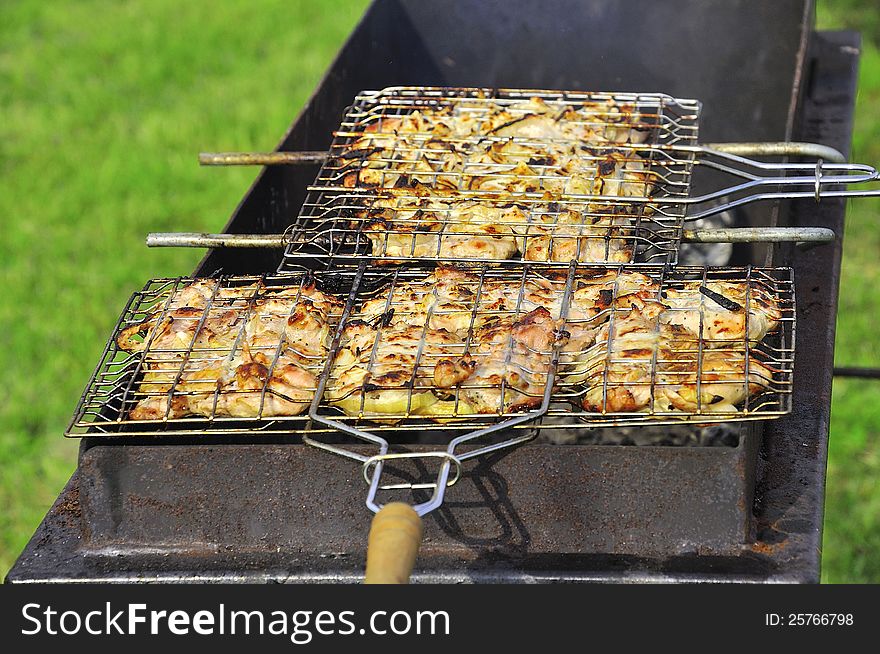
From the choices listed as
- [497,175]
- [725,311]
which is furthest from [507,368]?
[497,175]

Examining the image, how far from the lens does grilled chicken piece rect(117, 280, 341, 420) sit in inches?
107

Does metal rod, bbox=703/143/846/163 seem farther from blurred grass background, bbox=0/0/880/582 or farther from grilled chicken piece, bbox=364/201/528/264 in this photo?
blurred grass background, bbox=0/0/880/582

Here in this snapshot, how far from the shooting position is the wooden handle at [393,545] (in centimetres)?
205

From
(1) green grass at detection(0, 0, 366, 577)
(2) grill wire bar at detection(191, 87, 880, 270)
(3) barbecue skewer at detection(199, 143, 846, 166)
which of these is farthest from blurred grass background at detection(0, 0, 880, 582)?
(3) barbecue skewer at detection(199, 143, 846, 166)

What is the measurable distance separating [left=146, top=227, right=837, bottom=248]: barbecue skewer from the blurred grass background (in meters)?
2.30

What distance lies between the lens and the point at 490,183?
12.2 feet

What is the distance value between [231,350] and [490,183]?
1.27m

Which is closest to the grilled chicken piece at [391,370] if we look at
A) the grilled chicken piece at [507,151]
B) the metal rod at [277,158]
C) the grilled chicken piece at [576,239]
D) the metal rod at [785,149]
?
the grilled chicken piece at [576,239]

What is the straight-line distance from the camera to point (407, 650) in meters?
2.32

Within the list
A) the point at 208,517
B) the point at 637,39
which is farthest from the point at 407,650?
the point at 637,39

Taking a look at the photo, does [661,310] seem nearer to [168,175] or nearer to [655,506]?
[655,506]

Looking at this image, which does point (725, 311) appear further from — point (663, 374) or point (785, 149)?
point (785, 149)

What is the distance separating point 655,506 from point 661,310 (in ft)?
1.85

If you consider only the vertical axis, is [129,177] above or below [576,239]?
above
